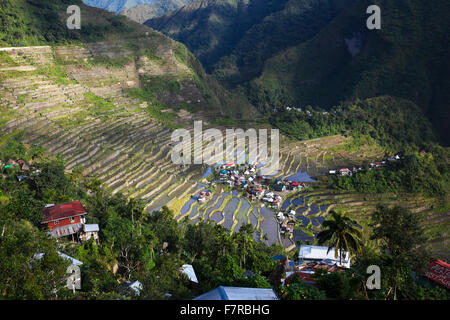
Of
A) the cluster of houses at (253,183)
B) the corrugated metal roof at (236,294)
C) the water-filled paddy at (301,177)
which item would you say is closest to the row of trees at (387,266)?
the corrugated metal roof at (236,294)

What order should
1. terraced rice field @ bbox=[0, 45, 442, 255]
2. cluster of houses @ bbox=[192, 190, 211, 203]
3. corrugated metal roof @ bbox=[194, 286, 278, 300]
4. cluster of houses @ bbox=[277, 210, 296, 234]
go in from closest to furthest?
corrugated metal roof @ bbox=[194, 286, 278, 300] < cluster of houses @ bbox=[277, 210, 296, 234] < terraced rice field @ bbox=[0, 45, 442, 255] < cluster of houses @ bbox=[192, 190, 211, 203]

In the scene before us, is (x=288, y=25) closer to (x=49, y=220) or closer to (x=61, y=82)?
(x=61, y=82)

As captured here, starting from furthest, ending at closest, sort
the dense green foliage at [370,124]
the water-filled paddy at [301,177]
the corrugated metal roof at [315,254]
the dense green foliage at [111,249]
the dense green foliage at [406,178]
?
the dense green foliage at [370,124] < the water-filled paddy at [301,177] < the dense green foliage at [406,178] < the corrugated metal roof at [315,254] < the dense green foliage at [111,249]

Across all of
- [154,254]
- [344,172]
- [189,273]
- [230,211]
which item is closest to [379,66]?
[344,172]

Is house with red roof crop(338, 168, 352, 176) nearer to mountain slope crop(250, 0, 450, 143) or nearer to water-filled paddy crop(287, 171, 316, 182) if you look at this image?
water-filled paddy crop(287, 171, 316, 182)

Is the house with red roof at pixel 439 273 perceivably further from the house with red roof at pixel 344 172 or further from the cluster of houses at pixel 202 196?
the house with red roof at pixel 344 172

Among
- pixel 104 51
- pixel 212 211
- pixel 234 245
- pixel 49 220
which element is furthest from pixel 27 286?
pixel 104 51

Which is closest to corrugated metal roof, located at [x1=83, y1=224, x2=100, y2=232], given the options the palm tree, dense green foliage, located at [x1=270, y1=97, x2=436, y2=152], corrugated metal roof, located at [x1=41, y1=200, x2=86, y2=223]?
corrugated metal roof, located at [x1=41, y1=200, x2=86, y2=223]
